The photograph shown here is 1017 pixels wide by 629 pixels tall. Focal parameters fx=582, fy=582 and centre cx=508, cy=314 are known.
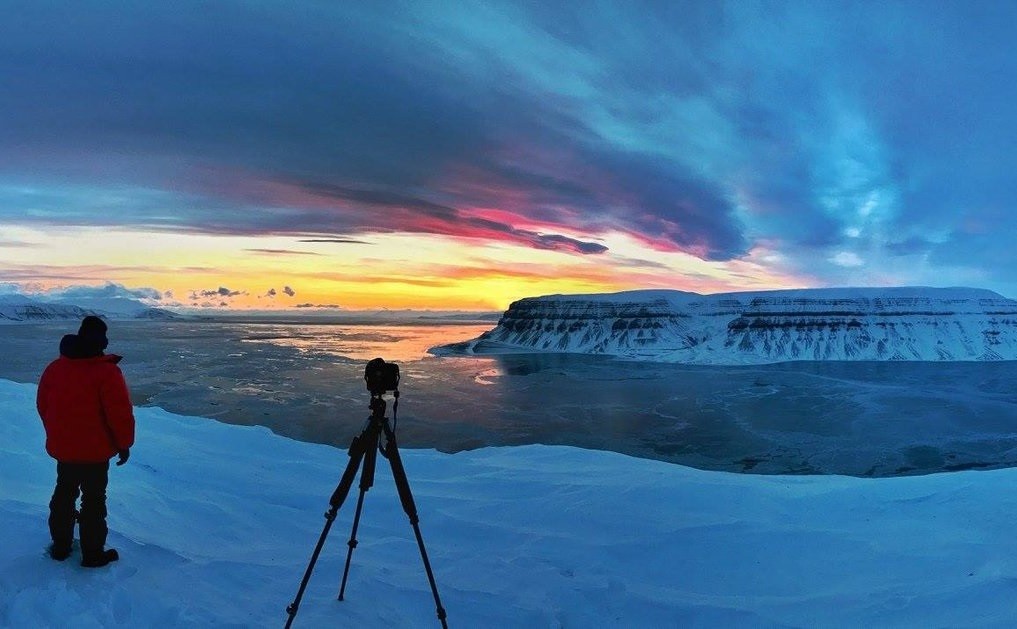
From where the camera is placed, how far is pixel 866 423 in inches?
986

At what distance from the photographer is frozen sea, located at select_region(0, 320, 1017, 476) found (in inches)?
740

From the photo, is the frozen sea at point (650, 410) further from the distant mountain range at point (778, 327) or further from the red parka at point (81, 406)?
the distant mountain range at point (778, 327)

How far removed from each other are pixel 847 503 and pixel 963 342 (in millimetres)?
90730

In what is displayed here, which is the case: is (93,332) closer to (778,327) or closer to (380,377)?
(380,377)

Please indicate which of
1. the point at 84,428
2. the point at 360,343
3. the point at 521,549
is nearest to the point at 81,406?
the point at 84,428

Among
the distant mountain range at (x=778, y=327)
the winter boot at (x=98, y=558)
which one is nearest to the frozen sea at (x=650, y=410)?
the winter boot at (x=98, y=558)

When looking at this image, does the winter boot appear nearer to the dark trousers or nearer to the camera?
the dark trousers

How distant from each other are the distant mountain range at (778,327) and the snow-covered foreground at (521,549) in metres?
62.0

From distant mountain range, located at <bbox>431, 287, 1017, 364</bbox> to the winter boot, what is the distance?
6699 centimetres

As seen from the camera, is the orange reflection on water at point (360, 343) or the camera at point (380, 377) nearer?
the camera at point (380, 377)

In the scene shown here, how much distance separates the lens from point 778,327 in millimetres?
80188

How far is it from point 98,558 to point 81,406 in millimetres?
1145

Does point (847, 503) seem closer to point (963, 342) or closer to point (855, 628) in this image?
point (855, 628)

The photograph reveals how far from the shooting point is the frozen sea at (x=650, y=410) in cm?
1879
